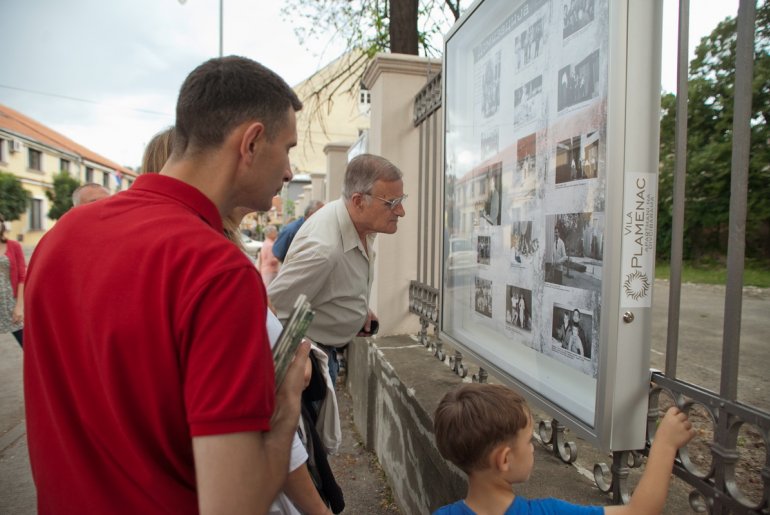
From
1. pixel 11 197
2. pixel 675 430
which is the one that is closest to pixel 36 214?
pixel 11 197

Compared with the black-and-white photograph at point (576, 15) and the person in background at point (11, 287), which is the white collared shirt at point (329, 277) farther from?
the person in background at point (11, 287)

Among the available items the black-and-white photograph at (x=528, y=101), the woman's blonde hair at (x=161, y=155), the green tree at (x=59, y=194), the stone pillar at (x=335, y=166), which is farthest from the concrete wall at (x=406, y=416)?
the green tree at (x=59, y=194)

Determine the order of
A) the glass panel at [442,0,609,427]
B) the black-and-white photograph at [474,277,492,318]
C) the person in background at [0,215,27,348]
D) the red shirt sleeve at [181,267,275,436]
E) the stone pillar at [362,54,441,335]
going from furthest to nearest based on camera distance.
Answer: the person in background at [0,215,27,348] → the stone pillar at [362,54,441,335] → the black-and-white photograph at [474,277,492,318] → the glass panel at [442,0,609,427] → the red shirt sleeve at [181,267,275,436]

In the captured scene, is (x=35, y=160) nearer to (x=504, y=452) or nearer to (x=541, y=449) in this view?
(x=541, y=449)

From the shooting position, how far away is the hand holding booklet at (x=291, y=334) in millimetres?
1005

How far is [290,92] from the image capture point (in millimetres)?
1107

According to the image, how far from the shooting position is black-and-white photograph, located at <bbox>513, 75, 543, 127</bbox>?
70.9 inches

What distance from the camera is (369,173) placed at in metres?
2.85

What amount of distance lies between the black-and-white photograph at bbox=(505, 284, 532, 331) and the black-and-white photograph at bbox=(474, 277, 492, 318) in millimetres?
179

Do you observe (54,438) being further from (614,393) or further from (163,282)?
(614,393)

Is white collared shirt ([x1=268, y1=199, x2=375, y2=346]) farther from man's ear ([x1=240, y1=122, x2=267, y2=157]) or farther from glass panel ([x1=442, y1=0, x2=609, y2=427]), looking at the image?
man's ear ([x1=240, y1=122, x2=267, y2=157])

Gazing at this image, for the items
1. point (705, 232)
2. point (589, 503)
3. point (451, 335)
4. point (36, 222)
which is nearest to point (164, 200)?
point (589, 503)

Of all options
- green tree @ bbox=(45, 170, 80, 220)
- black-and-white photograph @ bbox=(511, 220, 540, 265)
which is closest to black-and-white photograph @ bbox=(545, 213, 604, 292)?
black-and-white photograph @ bbox=(511, 220, 540, 265)

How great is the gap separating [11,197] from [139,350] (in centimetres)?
3964
